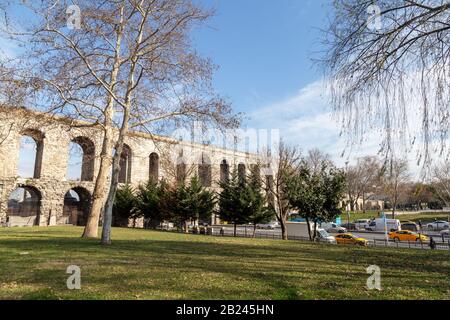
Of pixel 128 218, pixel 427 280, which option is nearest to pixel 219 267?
pixel 427 280

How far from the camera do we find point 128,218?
3644cm

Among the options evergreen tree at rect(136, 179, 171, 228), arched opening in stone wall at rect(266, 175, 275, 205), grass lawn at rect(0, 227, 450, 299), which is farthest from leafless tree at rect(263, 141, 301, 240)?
grass lawn at rect(0, 227, 450, 299)

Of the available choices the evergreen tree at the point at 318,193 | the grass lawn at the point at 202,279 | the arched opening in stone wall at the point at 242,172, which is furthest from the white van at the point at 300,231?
the grass lawn at the point at 202,279

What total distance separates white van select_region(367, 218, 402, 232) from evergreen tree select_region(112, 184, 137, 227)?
30.0m

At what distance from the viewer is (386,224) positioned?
38.4 m

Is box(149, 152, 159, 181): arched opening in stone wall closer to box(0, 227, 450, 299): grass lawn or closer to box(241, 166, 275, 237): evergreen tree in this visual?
box(241, 166, 275, 237): evergreen tree

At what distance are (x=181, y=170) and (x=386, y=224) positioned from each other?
2533 centimetres

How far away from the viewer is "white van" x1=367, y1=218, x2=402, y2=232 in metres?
40.8

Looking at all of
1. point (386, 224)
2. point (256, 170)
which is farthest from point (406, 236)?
point (256, 170)

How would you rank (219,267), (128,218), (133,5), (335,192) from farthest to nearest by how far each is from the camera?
(128,218) → (335,192) → (133,5) → (219,267)

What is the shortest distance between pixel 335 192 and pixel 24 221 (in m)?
31.2

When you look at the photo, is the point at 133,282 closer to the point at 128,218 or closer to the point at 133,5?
the point at 133,5

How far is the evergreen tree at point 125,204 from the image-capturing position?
35.3 meters
